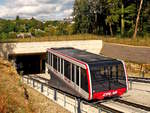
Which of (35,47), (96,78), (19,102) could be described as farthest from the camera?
(35,47)

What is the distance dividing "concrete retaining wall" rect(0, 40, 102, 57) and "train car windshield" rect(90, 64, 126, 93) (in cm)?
2335

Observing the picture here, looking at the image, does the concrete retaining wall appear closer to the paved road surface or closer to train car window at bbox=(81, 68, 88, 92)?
the paved road surface

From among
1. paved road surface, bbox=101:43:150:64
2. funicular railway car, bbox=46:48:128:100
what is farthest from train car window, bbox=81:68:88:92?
paved road surface, bbox=101:43:150:64

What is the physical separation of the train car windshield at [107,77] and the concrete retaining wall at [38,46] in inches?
919

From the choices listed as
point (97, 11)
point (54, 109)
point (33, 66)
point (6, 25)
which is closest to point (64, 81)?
point (54, 109)

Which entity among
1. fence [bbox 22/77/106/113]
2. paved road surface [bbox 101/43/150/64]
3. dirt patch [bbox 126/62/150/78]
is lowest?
dirt patch [bbox 126/62/150/78]

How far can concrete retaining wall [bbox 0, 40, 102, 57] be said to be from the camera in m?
36.2

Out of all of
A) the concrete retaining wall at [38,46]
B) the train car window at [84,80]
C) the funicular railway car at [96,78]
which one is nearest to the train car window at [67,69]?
the funicular railway car at [96,78]

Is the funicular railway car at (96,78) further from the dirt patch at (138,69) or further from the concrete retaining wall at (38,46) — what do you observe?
the concrete retaining wall at (38,46)

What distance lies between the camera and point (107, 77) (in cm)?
1553

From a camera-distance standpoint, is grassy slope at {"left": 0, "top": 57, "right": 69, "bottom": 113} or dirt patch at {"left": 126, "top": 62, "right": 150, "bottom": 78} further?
dirt patch at {"left": 126, "top": 62, "right": 150, "bottom": 78}

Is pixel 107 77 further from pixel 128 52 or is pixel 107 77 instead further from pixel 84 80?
pixel 128 52

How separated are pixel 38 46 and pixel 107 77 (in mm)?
24165

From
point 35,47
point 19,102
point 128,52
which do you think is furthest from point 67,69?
point 35,47
